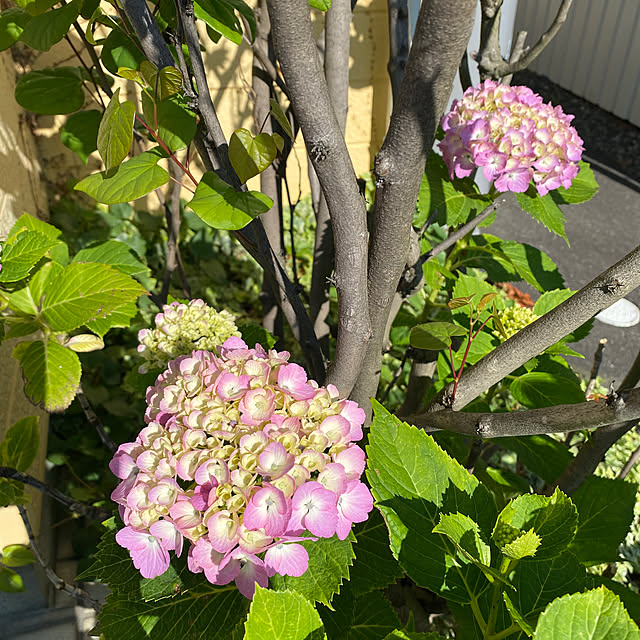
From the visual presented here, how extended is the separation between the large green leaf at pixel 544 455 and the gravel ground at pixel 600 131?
152 inches

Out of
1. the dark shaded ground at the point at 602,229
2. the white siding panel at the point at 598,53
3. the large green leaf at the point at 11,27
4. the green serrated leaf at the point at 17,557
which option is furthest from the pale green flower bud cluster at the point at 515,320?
the white siding panel at the point at 598,53

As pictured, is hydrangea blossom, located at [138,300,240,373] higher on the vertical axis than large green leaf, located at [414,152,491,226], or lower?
lower

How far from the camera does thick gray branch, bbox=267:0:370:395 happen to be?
28.1 inches

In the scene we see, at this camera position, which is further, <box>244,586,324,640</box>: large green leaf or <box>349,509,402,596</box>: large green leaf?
<box>349,509,402,596</box>: large green leaf

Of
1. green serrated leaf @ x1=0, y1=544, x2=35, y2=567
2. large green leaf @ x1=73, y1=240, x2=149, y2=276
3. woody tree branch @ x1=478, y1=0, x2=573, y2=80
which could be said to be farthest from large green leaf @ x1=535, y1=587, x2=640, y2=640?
green serrated leaf @ x1=0, y1=544, x2=35, y2=567

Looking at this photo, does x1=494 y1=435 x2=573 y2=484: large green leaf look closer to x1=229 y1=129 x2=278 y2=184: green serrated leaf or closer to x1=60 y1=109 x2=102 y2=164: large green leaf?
x1=229 y1=129 x2=278 y2=184: green serrated leaf

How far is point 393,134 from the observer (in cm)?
80

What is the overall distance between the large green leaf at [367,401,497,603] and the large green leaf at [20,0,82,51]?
82cm

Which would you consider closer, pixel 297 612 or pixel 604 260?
pixel 297 612

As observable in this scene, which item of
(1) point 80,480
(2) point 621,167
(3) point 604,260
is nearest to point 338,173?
(1) point 80,480

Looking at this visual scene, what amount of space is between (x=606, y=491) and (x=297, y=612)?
815 mm

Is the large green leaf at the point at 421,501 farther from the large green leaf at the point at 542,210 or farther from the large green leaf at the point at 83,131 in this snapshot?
the large green leaf at the point at 83,131

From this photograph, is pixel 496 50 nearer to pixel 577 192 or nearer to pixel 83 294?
pixel 577 192

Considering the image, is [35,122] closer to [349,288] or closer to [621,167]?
[349,288]
